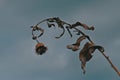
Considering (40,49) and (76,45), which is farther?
(40,49)

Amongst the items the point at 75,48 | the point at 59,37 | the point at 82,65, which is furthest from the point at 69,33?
the point at 82,65

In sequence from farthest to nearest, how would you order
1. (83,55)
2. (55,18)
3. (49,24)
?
(49,24)
(55,18)
(83,55)

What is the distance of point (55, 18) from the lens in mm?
3672

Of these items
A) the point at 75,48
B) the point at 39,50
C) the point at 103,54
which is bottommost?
the point at 103,54

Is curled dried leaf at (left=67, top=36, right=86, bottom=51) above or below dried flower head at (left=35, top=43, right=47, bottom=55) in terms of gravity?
below

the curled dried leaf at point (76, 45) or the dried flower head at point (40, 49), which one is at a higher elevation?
the dried flower head at point (40, 49)

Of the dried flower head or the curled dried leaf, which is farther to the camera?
the dried flower head

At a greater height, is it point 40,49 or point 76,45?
point 40,49

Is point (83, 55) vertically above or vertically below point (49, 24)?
below

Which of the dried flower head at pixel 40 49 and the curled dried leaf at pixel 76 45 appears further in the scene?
the dried flower head at pixel 40 49

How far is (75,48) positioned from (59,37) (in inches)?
18.5

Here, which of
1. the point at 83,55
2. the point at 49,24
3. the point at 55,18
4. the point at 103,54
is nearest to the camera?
the point at 103,54

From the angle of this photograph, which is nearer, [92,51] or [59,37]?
[92,51]

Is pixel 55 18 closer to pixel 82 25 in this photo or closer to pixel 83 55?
pixel 82 25
